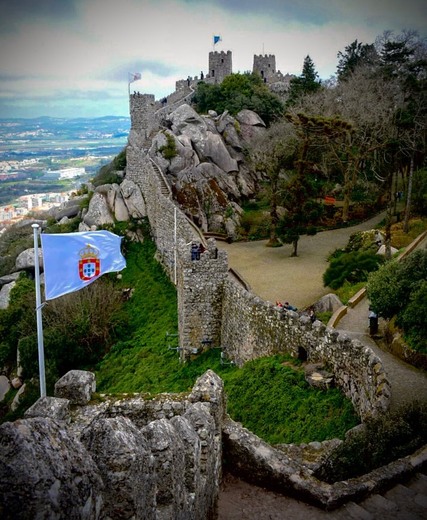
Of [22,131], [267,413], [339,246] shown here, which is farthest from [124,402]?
[339,246]

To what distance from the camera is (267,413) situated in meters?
12.0

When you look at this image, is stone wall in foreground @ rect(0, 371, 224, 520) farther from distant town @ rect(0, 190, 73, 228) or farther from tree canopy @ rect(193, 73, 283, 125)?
tree canopy @ rect(193, 73, 283, 125)

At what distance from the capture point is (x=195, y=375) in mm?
17484

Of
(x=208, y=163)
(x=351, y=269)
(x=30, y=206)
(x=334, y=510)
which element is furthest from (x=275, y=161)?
(x=334, y=510)

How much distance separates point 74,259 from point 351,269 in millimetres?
11761

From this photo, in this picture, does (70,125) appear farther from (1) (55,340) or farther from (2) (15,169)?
(1) (55,340)

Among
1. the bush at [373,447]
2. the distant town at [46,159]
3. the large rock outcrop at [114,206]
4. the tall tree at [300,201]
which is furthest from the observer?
the large rock outcrop at [114,206]

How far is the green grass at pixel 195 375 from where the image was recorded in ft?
36.5

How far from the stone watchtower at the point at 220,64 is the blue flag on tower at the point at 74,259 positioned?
43.7 m

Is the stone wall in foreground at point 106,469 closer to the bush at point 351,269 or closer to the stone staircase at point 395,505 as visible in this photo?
the stone staircase at point 395,505

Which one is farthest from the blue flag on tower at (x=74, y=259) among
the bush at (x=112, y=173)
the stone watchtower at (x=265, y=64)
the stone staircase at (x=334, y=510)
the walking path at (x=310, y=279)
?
the stone watchtower at (x=265, y=64)

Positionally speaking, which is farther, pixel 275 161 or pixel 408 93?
pixel 408 93

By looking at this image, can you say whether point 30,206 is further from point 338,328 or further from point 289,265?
point 338,328

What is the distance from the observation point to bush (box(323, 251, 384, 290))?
2046 centimetres
